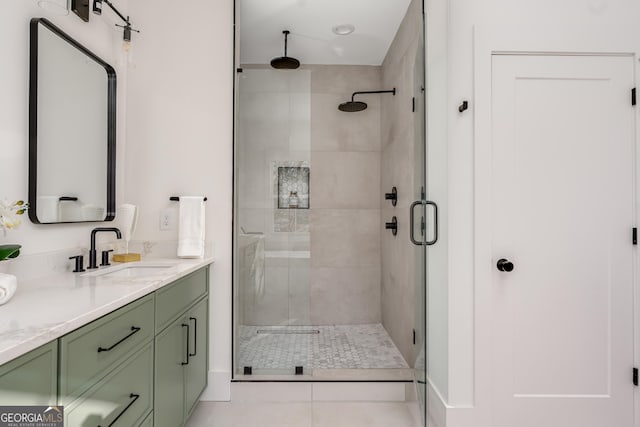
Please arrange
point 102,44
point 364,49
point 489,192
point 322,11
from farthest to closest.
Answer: point 364,49 < point 322,11 < point 102,44 < point 489,192

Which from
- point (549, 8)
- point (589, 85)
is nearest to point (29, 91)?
point (549, 8)

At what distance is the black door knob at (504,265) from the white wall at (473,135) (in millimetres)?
126

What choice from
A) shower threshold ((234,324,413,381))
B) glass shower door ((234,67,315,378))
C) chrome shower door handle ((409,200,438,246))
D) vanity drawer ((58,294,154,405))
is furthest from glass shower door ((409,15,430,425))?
vanity drawer ((58,294,154,405))

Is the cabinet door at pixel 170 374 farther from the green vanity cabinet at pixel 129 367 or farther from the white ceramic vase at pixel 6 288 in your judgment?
the white ceramic vase at pixel 6 288

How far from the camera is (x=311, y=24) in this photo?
280cm

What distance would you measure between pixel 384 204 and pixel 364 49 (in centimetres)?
140

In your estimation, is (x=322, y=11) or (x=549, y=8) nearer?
(x=549, y=8)

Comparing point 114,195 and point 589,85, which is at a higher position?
point 589,85

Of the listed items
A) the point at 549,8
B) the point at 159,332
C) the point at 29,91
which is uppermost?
the point at 549,8

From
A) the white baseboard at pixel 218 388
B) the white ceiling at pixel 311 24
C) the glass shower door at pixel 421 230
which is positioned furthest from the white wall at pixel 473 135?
the white baseboard at pixel 218 388

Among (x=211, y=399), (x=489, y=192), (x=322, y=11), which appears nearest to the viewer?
(x=489, y=192)

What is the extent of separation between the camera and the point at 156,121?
2361mm

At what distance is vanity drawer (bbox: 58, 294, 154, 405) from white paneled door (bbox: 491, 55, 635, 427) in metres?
1.69

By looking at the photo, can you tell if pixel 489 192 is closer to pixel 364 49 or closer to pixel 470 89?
pixel 470 89
